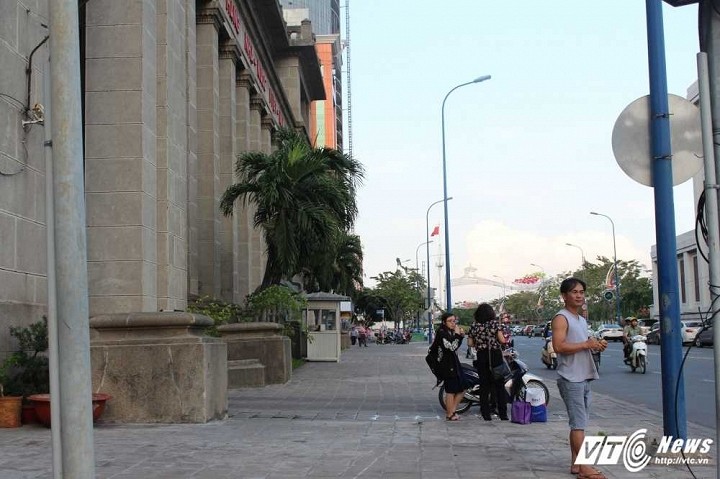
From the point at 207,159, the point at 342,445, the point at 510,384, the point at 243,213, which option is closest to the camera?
the point at 342,445

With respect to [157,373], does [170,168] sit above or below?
above

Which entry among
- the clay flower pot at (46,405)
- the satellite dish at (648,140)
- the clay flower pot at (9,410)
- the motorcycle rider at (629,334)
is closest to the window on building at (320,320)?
the motorcycle rider at (629,334)

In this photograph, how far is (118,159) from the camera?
1461cm

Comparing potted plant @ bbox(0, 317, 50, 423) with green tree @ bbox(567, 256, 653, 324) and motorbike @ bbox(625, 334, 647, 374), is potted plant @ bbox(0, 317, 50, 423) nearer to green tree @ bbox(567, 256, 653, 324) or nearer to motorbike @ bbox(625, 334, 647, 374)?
motorbike @ bbox(625, 334, 647, 374)

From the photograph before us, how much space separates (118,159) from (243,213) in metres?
19.0

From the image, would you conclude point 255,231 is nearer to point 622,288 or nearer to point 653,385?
point 653,385

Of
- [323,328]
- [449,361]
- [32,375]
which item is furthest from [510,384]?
[323,328]

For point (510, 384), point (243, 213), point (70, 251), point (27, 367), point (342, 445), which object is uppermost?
point (243, 213)

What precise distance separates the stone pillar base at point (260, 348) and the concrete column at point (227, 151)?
9.11 metres

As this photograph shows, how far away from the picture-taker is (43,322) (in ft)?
39.4

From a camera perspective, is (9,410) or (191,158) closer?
(9,410)

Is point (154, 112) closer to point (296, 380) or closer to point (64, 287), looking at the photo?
point (296, 380)

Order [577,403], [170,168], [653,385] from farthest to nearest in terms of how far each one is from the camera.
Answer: [653,385] < [170,168] < [577,403]

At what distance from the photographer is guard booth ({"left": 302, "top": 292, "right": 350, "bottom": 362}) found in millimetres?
32625
